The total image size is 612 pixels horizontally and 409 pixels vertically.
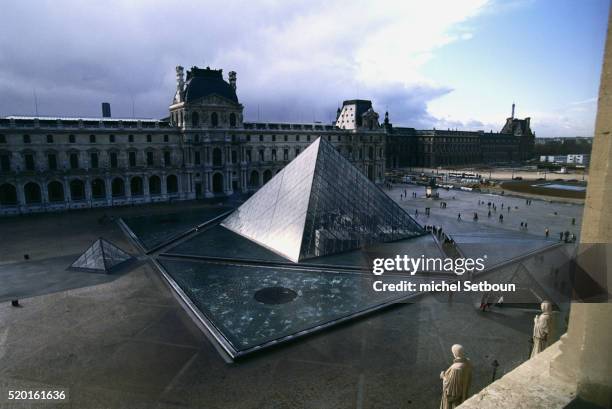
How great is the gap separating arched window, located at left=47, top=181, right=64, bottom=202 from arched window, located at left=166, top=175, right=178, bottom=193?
10.8 m

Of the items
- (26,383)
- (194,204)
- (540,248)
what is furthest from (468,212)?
(26,383)

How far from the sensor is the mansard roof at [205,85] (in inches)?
1761

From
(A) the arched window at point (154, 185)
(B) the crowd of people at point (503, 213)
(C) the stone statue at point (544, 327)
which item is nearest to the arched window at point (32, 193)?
(A) the arched window at point (154, 185)

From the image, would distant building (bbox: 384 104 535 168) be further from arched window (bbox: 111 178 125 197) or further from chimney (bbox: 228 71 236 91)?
arched window (bbox: 111 178 125 197)

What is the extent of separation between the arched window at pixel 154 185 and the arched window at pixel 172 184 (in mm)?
1101

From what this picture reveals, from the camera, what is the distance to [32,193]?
127 ft

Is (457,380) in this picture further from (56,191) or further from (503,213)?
(56,191)

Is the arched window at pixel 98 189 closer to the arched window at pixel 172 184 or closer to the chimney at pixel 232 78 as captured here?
the arched window at pixel 172 184

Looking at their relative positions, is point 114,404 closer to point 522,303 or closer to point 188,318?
point 188,318

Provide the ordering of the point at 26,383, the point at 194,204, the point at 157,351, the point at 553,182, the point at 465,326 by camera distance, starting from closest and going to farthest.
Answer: the point at 26,383 < the point at 157,351 < the point at 465,326 < the point at 194,204 < the point at 553,182

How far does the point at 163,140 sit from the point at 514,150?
347ft

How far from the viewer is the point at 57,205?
38.7 m

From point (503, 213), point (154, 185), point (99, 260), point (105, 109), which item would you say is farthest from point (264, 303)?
point (105, 109)

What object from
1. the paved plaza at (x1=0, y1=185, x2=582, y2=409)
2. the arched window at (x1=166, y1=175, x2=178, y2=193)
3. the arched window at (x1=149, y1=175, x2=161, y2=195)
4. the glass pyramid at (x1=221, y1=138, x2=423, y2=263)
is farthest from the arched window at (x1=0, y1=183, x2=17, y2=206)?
the glass pyramid at (x1=221, y1=138, x2=423, y2=263)
